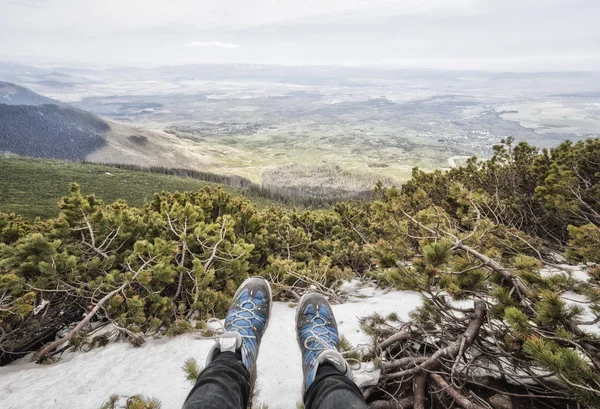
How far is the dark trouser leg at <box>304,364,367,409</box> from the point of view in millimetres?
1833

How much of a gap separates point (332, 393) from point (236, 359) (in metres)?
0.77

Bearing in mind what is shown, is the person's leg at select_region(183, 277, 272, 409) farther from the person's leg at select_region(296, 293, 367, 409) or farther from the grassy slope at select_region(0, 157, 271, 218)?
the grassy slope at select_region(0, 157, 271, 218)

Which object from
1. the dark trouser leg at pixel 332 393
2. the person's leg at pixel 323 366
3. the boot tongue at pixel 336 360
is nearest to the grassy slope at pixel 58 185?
the person's leg at pixel 323 366

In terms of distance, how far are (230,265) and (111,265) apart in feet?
5.35

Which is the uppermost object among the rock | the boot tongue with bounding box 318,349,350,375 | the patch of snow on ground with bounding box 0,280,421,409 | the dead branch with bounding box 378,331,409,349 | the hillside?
the boot tongue with bounding box 318,349,350,375

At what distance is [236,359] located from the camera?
2.27m

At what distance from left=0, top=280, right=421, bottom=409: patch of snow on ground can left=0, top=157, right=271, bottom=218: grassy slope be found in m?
44.7

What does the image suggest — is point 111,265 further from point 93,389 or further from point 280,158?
point 280,158

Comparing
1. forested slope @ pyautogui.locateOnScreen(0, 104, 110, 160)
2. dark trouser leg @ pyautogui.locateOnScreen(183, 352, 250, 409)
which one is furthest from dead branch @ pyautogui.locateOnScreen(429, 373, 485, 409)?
forested slope @ pyautogui.locateOnScreen(0, 104, 110, 160)

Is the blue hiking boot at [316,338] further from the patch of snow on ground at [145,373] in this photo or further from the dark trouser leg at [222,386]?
the dark trouser leg at [222,386]

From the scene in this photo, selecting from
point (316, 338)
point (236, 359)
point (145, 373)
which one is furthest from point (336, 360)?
point (145, 373)

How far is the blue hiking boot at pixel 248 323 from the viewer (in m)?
2.31

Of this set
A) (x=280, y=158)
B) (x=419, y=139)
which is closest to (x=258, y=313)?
(x=280, y=158)

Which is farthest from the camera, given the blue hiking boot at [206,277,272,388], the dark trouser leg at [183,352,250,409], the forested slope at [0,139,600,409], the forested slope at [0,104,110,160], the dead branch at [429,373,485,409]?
the forested slope at [0,104,110,160]
